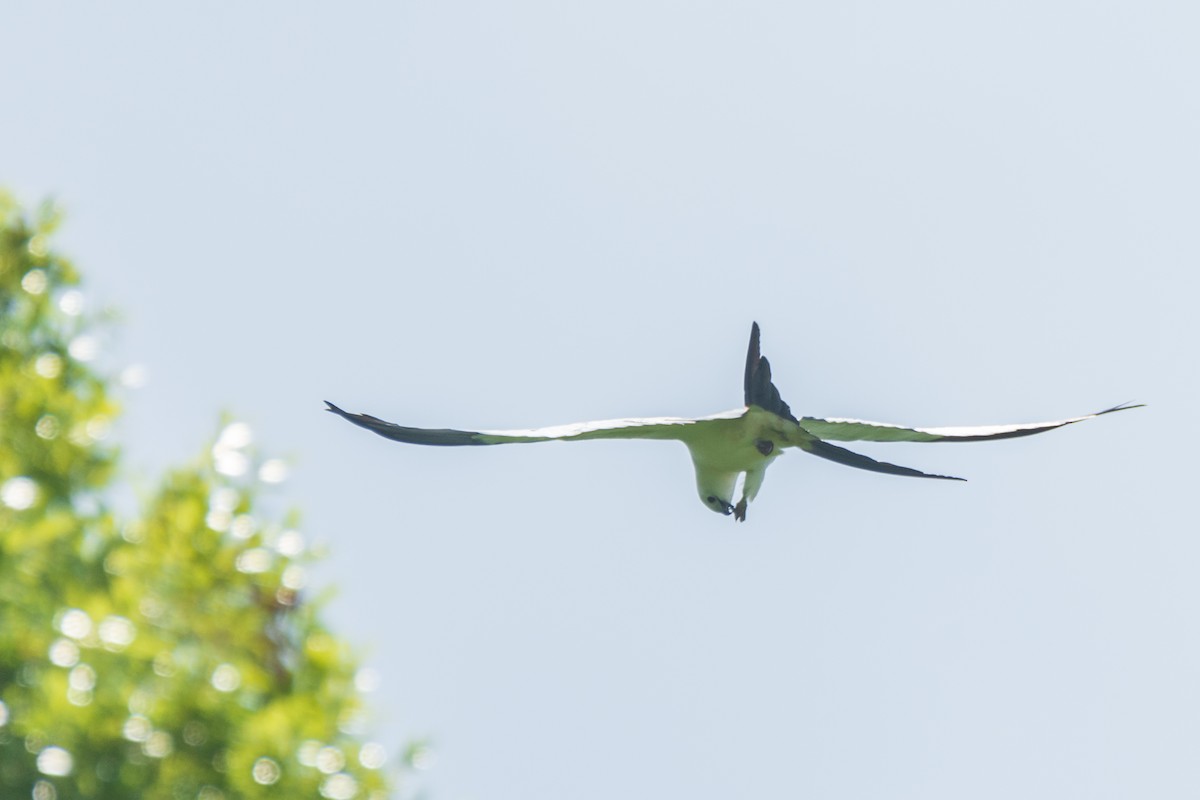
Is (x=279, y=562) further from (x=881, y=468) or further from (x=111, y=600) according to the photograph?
(x=881, y=468)

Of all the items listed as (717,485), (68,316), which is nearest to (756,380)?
(717,485)

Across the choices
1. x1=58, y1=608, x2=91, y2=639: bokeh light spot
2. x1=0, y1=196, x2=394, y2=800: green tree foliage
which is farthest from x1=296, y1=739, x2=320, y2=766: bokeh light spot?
x1=58, y1=608, x2=91, y2=639: bokeh light spot

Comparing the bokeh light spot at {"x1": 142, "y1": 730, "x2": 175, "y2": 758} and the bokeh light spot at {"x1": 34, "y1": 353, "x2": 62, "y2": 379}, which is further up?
the bokeh light spot at {"x1": 34, "y1": 353, "x2": 62, "y2": 379}

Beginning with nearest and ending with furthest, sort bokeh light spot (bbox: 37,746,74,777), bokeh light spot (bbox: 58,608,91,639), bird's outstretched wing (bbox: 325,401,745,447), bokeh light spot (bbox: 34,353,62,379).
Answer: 1. bokeh light spot (bbox: 37,746,74,777)
2. bokeh light spot (bbox: 58,608,91,639)
3. bokeh light spot (bbox: 34,353,62,379)
4. bird's outstretched wing (bbox: 325,401,745,447)

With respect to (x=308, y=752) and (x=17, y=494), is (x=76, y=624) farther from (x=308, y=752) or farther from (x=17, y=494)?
(x=308, y=752)

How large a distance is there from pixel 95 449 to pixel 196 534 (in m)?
0.76

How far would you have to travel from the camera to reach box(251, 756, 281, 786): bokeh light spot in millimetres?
4699

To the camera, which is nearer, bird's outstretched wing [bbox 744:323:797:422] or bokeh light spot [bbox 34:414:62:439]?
bokeh light spot [bbox 34:414:62:439]

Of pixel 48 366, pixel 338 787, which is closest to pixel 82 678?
pixel 338 787

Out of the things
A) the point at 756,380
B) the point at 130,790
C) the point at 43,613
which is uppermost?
the point at 756,380

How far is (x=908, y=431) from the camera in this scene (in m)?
11.1

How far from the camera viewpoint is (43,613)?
485cm

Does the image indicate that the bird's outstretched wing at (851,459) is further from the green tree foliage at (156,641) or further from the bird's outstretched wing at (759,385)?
the green tree foliage at (156,641)

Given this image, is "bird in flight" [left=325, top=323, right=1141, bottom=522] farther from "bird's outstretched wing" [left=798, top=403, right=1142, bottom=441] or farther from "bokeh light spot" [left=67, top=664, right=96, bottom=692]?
"bokeh light spot" [left=67, top=664, right=96, bottom=692]
